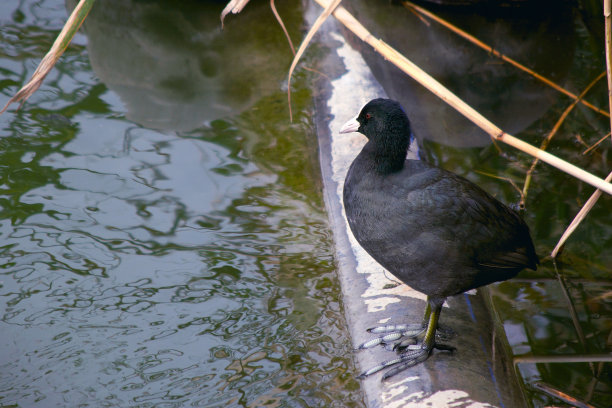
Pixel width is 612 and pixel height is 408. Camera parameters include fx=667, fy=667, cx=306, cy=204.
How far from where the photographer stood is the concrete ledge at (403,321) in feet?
7.62

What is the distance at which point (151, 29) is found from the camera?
15.1ft

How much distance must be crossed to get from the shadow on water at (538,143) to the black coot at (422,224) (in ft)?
1.72

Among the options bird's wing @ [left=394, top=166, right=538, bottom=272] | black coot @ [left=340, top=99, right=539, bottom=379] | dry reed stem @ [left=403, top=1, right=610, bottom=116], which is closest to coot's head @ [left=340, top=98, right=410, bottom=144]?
black coot @ [left=340, top=99, right=539, bottom=379]

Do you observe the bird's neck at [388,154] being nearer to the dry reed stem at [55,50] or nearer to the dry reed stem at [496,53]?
the dry reed stem at [55,50]

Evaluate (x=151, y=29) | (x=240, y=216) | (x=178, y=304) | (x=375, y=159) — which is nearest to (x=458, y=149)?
(x=240, y=216)

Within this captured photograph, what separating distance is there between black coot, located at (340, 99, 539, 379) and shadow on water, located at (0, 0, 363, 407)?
0.53 metres

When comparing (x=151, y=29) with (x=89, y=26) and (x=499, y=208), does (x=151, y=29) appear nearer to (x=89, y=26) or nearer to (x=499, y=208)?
(x=89, y=26)

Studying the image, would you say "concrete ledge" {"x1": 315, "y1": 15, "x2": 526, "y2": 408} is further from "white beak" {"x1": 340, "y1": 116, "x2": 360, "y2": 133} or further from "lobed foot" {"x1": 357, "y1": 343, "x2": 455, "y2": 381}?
"white beak" {"x1": 340, "y1": 116, "x2": 360, "y2": 133}

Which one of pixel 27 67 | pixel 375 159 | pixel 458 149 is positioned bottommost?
pixel 375 159

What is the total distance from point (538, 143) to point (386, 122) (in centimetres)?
183

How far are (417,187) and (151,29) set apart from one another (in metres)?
2.92

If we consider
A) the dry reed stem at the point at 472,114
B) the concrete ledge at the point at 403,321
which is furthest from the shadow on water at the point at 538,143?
the dry reed stem at the point at 472,114

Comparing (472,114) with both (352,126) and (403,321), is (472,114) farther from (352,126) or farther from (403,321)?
(403,321)

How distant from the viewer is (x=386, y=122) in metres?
2.43
